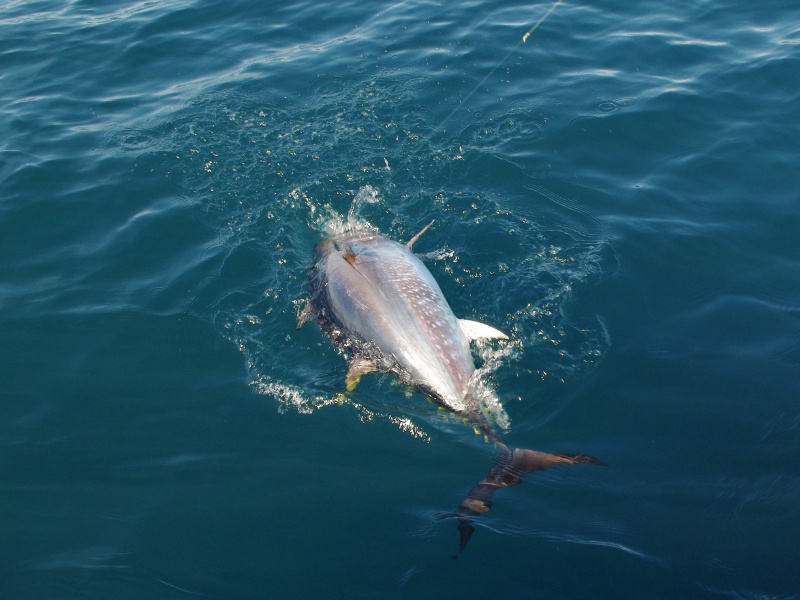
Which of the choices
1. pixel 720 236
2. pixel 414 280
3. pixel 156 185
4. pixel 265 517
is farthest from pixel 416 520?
pixel 156 185

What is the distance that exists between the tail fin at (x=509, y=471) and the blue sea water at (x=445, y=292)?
118 millimetres

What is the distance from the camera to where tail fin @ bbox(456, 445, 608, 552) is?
5.93m

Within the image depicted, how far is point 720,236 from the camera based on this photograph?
8820 mm

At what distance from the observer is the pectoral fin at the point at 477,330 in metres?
7.22

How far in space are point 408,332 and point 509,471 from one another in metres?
1.74

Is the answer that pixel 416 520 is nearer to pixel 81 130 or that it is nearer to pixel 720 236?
pixel 720 236

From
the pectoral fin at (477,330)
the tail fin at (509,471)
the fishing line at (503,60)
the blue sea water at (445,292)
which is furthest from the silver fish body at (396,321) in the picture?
the fishing line at (503,60)

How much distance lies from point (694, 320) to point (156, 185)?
7911 millimetres

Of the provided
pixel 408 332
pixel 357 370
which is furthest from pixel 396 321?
pixel 357 370

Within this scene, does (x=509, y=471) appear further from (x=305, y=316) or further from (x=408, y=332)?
(x=305, y=316)

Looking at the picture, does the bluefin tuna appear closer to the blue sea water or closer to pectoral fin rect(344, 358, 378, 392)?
pectoral fin rect(344, 358, 378, 392)

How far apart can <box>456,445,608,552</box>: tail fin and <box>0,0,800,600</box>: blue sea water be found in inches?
4.7

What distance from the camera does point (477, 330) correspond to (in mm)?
7238

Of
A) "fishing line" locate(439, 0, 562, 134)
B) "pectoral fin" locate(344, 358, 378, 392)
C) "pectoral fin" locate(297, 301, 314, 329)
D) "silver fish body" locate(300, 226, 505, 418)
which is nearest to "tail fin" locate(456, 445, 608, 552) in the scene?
"silver fish body" locate(300, 226, 505, 418)
